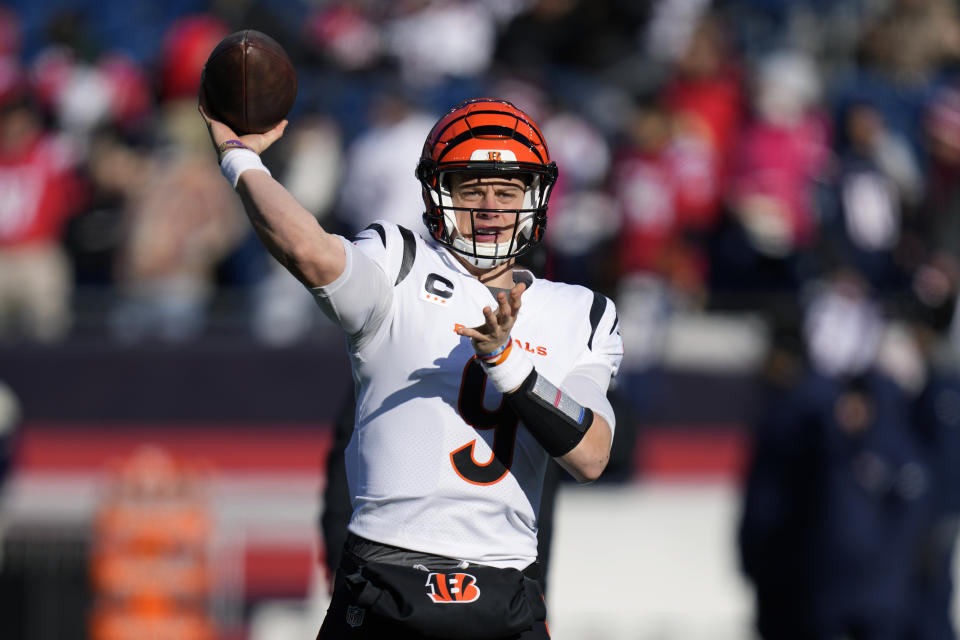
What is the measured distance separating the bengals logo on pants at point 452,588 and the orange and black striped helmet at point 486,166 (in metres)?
0.69

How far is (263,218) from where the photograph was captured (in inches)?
110

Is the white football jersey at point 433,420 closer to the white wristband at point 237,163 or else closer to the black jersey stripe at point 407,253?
the black jersey stripe at point 407,253

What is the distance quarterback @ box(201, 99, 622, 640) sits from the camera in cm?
286

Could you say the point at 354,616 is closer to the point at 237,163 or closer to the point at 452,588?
the point at 452,588

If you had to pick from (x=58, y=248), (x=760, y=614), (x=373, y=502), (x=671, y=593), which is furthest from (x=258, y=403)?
(x=373, y=502)

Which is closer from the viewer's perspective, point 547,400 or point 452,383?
point 547,400

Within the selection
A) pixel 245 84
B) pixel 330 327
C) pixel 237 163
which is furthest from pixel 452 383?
pixel 330 327

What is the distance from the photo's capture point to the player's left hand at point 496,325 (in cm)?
277

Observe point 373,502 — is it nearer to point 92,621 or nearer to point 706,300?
point 92,621

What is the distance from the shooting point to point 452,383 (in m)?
3.01

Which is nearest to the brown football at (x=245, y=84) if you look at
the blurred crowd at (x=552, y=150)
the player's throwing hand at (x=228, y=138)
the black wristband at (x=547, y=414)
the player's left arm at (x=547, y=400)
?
the player's throwing hand at (x=228, y=138)

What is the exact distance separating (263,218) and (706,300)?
291 inches

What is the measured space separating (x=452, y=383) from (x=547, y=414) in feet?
0.80

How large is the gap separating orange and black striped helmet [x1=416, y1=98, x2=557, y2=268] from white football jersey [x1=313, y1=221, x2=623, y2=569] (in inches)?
4.3
